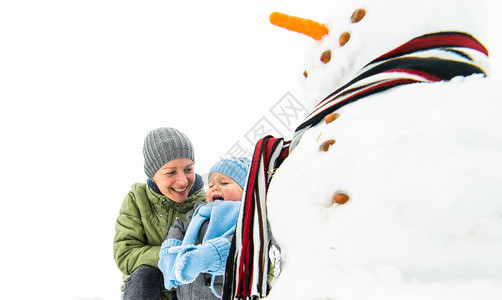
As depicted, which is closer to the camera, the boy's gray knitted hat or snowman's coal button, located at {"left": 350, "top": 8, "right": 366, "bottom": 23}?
snowman's coal button, located at {"left": 350, "top": 8, "right": 366, "bottom": 23}

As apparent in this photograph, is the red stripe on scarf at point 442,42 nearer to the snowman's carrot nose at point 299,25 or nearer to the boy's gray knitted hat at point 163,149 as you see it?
the snowman's carrot nose at point 299,25

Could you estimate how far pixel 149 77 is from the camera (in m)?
8.43

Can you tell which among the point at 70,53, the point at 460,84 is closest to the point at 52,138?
the point at 70,53

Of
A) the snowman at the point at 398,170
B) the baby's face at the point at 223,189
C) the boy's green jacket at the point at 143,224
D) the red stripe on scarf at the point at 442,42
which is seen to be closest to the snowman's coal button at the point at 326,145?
the snowman at the point at 398,170

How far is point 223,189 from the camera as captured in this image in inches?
48.3

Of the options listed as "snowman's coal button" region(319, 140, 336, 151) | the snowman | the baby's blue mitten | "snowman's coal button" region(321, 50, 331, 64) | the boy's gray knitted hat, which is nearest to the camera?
the snowman

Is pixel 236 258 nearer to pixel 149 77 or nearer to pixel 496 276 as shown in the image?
pixel 496 276

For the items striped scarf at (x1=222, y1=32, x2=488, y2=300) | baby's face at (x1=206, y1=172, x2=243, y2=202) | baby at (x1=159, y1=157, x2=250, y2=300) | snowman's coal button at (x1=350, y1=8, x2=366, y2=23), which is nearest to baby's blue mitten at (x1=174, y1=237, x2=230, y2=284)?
baby at (x1=159, y1=157, x2=250, y2=300)

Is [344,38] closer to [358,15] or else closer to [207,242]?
[358,15]

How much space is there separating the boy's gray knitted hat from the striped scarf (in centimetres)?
77

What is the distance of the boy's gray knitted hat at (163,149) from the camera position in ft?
4.58

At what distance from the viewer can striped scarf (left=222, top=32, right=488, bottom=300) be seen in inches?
19.3

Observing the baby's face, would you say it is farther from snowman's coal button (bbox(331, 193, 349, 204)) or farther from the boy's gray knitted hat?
snowman's coal button (bbox(331, 193, 349, 204))

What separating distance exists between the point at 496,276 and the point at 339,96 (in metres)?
0.31
